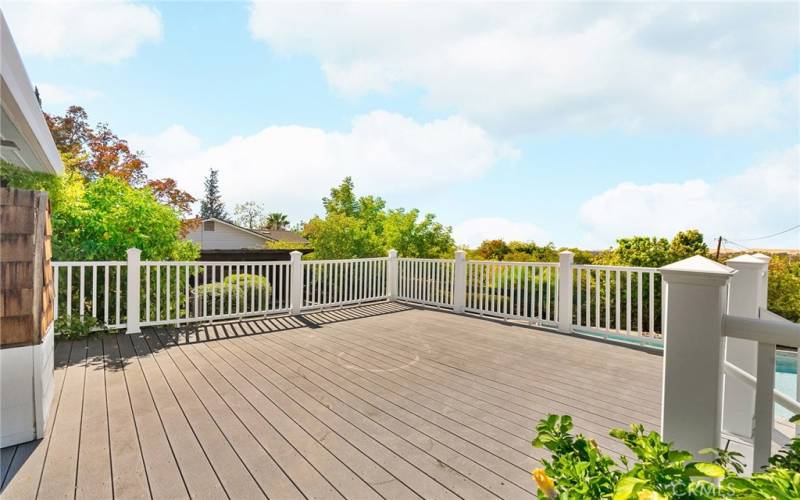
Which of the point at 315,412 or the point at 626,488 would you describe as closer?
the point at 626,488

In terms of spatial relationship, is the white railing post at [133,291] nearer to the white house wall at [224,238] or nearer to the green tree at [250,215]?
the white house wall at [224,238]

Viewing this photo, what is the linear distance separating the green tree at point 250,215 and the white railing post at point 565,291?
38.7m

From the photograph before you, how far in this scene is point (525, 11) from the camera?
453 centimetres

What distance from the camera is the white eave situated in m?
1.82

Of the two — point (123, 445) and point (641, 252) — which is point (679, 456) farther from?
point (641, 252)

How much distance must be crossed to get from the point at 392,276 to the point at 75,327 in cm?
472

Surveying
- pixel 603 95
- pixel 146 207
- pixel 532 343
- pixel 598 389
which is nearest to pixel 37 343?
pixel 146 207

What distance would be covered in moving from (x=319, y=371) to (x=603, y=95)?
716 centimetres

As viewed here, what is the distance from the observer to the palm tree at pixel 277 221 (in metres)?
35.3

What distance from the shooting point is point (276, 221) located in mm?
35438

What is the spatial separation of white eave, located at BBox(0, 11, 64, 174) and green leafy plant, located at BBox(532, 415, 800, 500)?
280 centimetres

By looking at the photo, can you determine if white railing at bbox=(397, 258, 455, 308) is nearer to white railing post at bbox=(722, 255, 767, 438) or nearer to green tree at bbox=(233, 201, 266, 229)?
white railing post at bbox=(722, 255, 767, 438)

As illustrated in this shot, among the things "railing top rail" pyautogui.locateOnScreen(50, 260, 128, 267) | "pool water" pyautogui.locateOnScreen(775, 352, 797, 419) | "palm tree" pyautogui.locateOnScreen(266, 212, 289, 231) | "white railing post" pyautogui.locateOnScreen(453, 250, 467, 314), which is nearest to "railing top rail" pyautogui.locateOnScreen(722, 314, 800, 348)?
"white railing post" pyautogui.locateOnScreen(453, 250, 467, 314)

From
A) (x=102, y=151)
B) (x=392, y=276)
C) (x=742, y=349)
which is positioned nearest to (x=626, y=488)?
(x=742, y=349)
